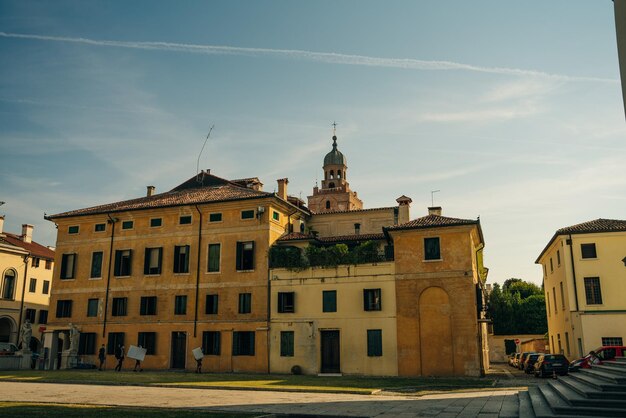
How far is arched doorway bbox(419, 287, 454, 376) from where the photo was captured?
31.3 meters

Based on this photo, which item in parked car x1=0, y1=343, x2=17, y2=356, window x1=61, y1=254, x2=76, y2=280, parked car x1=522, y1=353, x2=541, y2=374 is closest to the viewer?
parked car x1=522, y1=353, x2=541, y2=374

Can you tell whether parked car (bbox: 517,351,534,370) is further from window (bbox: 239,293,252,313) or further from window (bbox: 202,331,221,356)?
window (bbox: 202,331,221,356)

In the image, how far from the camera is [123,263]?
1580 inches

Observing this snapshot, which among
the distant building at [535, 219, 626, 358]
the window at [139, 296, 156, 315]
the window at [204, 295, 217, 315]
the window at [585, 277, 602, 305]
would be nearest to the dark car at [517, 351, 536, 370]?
the distant building at [535, 219, 626, 358]

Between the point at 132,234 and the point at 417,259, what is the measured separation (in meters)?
21.4

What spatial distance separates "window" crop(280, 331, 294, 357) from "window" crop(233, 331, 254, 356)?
2.11m

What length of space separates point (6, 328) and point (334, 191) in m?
43.7

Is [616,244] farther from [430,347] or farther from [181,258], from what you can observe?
[181,258]

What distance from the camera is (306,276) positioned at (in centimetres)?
3525

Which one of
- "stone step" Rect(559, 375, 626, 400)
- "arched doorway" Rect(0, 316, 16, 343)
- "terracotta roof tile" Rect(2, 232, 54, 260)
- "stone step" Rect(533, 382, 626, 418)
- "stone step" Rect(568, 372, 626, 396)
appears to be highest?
"terracotta roof tile" Rect(2, 232, 54, 260)

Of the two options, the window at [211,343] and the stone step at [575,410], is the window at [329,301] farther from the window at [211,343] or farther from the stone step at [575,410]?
the stone step at [575,410]

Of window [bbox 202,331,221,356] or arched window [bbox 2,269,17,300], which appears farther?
arched window [bbox 2,269,17,300]

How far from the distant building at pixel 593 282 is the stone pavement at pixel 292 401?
53.9ft

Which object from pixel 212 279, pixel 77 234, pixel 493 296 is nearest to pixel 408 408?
pixel 212 279
